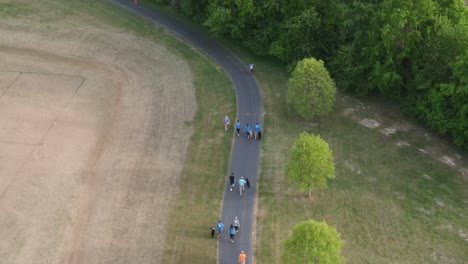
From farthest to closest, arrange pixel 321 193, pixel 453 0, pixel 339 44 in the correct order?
pixel 339 44 < pixel 453 0 < pixel 321 193

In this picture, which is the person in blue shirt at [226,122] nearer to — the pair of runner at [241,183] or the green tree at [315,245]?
the pair of runner at [241,183]

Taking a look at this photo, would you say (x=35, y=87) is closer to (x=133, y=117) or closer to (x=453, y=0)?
(x=133, y=117)

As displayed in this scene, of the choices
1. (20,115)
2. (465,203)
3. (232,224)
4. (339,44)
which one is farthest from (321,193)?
(20,115)

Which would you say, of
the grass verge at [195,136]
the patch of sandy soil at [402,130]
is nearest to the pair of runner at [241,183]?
the grass verge at [195,136]

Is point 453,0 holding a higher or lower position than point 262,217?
higher

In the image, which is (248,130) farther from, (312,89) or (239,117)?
(312,89)

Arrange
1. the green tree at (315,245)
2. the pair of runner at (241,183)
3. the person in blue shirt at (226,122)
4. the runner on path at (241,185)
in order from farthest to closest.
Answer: the person in blue shirt at (226,122) < the pair of runner at (241,183) < the runner on path at (241,185) < the green tree at (315,245)

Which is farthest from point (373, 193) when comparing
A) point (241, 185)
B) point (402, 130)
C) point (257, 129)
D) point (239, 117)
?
point (239, 117)

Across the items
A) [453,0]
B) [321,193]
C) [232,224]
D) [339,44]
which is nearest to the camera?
[232,224]
